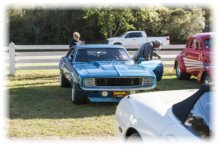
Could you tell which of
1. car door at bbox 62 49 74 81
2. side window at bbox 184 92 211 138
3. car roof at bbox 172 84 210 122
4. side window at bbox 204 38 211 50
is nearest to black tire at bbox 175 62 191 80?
side window at bbox 204 38 211 50

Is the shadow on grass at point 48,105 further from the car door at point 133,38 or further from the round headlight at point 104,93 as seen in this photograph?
the car door at point 133,38

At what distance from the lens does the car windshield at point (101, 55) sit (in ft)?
35.0

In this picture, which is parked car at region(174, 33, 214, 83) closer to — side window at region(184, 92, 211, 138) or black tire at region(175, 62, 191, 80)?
black tire at region(175, 62, 191, 80)

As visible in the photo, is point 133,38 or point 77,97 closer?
point 77,97

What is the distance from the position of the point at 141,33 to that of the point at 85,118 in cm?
2788

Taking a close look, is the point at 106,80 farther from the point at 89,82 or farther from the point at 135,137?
the point at 135,137

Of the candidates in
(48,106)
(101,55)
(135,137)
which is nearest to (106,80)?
(48,106)

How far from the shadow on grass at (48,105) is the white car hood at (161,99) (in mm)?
3481

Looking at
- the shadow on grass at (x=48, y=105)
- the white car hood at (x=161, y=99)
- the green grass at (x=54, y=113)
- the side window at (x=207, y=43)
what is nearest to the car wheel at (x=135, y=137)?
the white car hood at (x=161, y=99)

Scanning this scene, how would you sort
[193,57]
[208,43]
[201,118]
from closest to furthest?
[201,118] → [208,43] → [193,57]

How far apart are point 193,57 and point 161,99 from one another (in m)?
8.22

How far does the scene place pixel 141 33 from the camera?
1405 inches

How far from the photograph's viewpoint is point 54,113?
8.74 metres

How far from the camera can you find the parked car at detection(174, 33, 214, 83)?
37.1 feet
